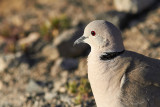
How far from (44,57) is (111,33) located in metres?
4.50

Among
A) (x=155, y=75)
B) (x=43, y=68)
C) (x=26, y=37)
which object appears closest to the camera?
(x=155, y=75)

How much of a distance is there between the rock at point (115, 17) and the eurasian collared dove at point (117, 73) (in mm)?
4219

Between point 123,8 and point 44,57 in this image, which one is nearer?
point 44,57

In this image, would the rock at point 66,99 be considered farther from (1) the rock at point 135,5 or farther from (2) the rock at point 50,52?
(1) the rock at point 135,5

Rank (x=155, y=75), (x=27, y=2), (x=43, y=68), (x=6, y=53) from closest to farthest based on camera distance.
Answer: (x=155, y=75) < (x=43, y=68) < (x=6, y=53) < (x=27, y=2)

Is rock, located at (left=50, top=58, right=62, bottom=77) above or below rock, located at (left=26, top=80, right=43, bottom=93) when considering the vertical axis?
above

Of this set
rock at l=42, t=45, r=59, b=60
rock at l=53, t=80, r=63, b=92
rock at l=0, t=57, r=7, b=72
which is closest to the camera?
rock at l=53, t=80, r=63, b=92

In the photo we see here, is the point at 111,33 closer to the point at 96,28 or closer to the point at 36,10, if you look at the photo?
the point at 96,28

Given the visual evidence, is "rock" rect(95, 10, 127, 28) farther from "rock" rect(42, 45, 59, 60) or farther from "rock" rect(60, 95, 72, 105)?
"rock" rect(60, 95, 72, 105)

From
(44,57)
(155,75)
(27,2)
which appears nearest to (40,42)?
(44,57)

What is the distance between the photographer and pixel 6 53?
931cm

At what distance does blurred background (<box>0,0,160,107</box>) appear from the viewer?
684 centimetres

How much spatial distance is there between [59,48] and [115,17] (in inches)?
79.0

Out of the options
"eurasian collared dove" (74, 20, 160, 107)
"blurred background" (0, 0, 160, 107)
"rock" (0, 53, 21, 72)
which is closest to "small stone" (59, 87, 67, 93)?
"blurred background" (0, 0, 160, 107)
